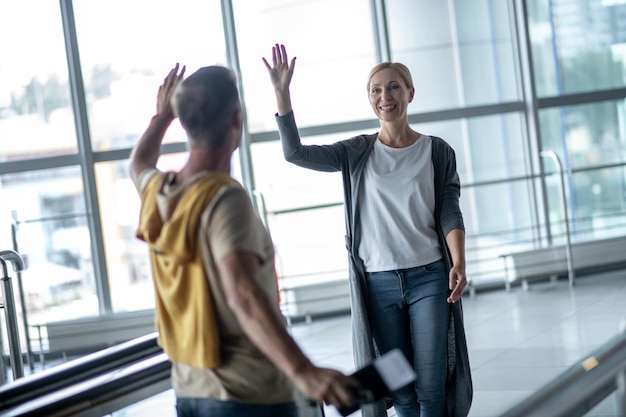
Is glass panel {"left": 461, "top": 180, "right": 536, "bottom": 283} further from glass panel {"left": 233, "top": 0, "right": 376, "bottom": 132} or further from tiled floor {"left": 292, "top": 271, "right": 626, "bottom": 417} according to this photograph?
glass panel {"left": 233, "top": 0, "right": 376, "bottom": 132}

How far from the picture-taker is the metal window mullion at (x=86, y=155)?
6910mm

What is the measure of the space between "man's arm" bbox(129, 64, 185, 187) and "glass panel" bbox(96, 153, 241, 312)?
5.03 meters

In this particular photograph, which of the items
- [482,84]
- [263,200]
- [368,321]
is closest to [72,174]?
[263,200]

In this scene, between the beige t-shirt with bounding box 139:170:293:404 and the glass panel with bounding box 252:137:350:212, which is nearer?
the beige t-shirt with bounding box 139:170:293:404

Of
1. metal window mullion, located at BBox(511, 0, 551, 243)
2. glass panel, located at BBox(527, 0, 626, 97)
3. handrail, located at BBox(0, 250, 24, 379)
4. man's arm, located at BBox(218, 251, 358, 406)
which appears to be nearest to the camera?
man's arm, located at BBox(218, 251, 358, 406)

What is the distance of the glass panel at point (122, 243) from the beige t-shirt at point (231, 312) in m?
5.48

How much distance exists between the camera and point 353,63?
7.53 metres

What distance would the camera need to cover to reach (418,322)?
2967 millimetres

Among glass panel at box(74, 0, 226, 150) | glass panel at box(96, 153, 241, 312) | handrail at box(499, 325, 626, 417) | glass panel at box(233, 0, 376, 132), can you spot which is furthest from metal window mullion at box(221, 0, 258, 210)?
handrail at box(499, 325, 626, 417)

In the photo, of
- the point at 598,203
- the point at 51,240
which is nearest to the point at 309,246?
→ the point at 51,240

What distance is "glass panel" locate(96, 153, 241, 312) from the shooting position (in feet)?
23.2

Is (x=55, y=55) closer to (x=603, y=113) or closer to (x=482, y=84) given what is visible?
(x=482, y=84)

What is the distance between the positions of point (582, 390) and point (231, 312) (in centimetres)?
130

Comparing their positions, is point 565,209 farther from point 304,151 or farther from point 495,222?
point 304,151
